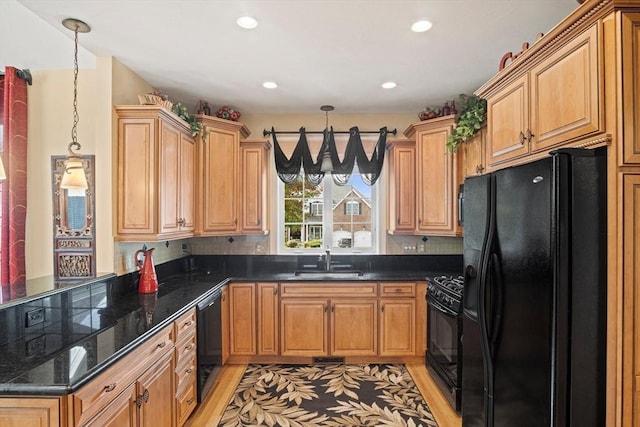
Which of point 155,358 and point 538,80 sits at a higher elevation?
point 538,80

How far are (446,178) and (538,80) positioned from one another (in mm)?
1832

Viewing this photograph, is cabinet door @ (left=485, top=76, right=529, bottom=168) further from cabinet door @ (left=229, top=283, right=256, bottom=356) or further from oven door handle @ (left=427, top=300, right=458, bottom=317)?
cabinet door @ (left=229, top=283, right=256, bottom=356)

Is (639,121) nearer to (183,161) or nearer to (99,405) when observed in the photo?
(99,405)

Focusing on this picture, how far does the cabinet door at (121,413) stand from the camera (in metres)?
1.49

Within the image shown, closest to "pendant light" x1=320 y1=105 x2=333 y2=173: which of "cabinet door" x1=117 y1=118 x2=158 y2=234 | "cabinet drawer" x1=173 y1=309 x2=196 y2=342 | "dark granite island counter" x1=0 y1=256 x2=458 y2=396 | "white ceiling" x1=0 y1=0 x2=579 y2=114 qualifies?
"white ceiling" x1=0 y1=0 x2=579 y2=114

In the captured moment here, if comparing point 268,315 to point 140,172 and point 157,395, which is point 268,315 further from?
point 140,172

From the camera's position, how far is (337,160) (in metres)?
3.91

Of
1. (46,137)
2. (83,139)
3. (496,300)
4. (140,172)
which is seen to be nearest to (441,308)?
(496,300)

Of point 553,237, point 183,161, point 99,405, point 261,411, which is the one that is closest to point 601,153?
point 553,237

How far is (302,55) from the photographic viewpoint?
2.66 m

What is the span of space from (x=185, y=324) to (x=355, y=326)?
1.73 m

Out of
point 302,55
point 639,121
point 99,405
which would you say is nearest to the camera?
point 639,121

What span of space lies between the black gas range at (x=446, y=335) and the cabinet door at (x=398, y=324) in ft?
0.58

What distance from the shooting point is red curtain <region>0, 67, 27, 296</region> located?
271cm
